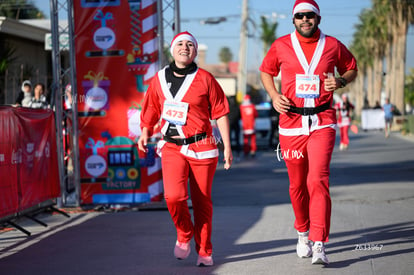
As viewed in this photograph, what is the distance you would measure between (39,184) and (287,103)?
4.17 meters

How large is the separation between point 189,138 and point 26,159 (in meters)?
3.14

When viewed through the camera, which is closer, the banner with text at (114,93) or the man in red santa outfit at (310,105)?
the man in red santa outfit at (310,105)

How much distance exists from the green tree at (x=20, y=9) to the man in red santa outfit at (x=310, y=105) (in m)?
32.4

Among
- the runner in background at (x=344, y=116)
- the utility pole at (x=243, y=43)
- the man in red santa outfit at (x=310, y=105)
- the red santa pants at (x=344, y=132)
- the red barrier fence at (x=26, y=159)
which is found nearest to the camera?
the man in red santa outfit at (x=310, y=105)

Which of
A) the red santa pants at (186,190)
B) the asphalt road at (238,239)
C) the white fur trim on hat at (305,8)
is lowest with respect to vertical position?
the asphalt road at (238,239)

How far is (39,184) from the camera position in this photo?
→ 977 cm

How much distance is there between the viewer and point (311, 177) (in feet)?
22.2

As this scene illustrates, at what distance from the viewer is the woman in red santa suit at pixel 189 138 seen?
6.84 m

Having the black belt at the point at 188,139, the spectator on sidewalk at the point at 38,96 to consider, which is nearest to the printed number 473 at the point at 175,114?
the black belt at the point at 188,139

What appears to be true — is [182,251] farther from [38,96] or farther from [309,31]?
[38,96]

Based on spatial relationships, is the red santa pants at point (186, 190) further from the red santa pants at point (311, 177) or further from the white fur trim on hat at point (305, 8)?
the white fur trim on hat at point (305, 8)

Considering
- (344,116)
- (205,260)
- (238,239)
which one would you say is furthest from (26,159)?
(344,116)

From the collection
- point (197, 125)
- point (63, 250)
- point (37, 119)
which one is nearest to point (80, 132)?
point (37, 119)

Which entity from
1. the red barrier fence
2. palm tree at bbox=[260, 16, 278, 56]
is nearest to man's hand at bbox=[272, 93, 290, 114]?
the red barrier fence
